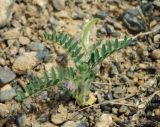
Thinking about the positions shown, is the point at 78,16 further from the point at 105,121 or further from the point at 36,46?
the point at 105,121

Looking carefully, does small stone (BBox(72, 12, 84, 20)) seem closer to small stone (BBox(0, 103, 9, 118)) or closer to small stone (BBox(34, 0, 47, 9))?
small stone (BBox(34, 0, 47, 9))

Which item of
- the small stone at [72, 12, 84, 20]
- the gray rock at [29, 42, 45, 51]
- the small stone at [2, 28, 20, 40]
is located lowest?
the gray rock at [29, 42, 45, 51]

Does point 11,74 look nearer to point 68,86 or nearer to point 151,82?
point 68,86

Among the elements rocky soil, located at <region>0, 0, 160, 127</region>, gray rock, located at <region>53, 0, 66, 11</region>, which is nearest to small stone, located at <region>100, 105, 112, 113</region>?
rocky soil, located at <region>0, 0, 160, 127</region>

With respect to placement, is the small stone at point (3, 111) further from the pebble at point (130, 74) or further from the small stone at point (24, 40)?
the pebble at point (130, 74)

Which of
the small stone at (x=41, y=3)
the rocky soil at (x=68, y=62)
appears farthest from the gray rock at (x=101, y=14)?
the small stone at (x=41, y=3)

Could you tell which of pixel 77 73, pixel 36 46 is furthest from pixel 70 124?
pixel 36 46
